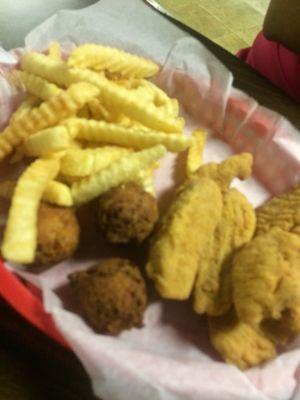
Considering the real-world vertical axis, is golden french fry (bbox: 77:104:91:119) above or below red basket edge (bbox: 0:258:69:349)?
above

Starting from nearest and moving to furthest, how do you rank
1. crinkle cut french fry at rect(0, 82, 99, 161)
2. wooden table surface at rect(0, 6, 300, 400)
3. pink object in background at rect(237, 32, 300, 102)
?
wooden table surface at rect(0, 6, 300, 400) < crinkle cut french fry at rect(0, 82, 99, 161) < pink object in background at rect(237, 32, 300, 102)

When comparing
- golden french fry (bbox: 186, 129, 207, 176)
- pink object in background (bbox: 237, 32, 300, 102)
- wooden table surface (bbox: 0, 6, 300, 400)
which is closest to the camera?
wooden table surface (bbox: 0, 6, 300, 400)

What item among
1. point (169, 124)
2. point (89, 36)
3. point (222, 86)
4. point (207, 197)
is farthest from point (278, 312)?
point (89, 36)

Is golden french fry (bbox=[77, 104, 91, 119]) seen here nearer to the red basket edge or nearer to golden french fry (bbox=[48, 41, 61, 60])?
golden french fry (bbox=[48, 41, 61, 60])

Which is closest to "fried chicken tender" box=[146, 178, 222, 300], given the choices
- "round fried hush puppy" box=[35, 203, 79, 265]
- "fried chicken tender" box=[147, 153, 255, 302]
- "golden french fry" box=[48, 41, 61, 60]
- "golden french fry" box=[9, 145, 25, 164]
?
"fried chicken tender" box=[147, 153, 255, 302]

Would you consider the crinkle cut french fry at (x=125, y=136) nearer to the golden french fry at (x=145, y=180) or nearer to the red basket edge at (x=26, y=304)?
the golden french fry at (x=145, y=180)

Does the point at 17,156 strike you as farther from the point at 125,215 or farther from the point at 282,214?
the point at 282,214

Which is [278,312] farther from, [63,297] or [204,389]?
[63,297]
